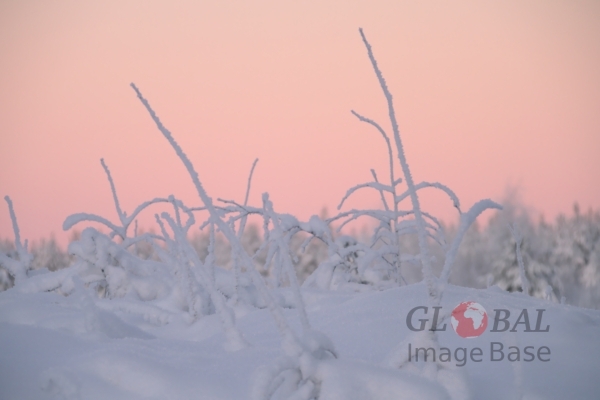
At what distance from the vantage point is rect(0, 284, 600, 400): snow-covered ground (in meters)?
1.65

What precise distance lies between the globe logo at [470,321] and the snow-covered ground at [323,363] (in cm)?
4

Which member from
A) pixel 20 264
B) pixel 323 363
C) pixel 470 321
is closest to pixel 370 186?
pixel 470 321

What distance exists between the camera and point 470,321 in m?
2.35

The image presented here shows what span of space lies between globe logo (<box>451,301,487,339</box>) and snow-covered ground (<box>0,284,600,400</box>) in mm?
35

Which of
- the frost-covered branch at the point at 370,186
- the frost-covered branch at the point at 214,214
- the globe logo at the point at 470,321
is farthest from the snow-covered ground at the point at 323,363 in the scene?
the frost-covered branch at the point at 370,186

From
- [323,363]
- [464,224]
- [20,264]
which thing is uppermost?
[464,224]

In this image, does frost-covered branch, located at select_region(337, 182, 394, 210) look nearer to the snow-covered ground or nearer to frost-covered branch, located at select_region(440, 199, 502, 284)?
the snow-covered ground

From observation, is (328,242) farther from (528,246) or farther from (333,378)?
(528,246)

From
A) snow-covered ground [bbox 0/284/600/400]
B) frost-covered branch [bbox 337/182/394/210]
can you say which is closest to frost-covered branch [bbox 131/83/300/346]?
snow-covered ground [bbox 0/284/600/400]

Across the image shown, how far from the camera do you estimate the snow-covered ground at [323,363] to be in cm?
165

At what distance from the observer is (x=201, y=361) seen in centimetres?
192

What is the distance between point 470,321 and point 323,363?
94 cm

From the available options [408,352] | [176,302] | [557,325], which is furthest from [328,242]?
[408,352]

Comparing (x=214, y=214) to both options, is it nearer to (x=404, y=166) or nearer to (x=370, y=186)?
(x=404, y=166)
